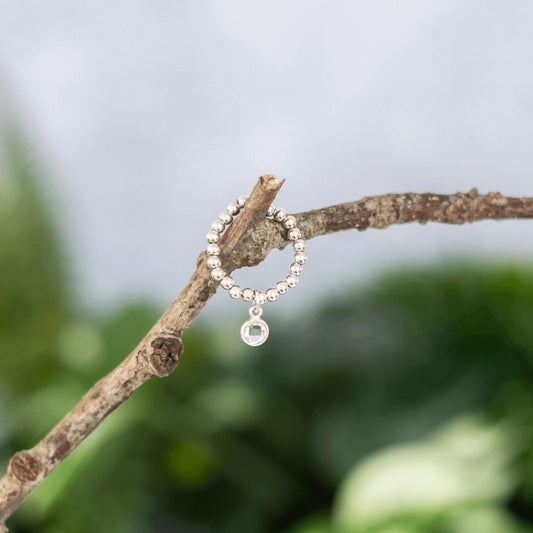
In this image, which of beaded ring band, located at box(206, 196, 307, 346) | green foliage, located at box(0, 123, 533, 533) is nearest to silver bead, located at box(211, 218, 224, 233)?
beaded ring band, located at box(206, 196, 307, 346)

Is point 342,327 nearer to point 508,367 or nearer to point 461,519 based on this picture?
point 508,367

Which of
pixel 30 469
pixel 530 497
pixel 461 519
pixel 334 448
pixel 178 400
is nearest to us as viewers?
pixel 30 469

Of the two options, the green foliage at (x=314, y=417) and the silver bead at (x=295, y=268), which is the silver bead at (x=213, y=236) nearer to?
the silver bead at (x=295, y=268)

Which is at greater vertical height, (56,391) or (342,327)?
(342,327)

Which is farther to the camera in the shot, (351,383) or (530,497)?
(351,383)

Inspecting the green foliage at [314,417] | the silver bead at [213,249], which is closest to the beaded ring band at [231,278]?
the silver bead at [213,249]

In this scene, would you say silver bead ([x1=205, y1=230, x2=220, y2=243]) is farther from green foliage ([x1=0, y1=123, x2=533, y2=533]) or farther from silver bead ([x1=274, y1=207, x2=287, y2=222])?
green foliage ([x1=0, y1=123, x2=533, y2=533])

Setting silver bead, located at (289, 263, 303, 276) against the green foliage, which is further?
the green foliage

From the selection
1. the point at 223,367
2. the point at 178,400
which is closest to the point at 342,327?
the point at 223,367
